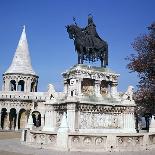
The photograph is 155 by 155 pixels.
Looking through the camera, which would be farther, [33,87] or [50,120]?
[33,87]

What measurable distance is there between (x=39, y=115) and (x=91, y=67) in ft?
138

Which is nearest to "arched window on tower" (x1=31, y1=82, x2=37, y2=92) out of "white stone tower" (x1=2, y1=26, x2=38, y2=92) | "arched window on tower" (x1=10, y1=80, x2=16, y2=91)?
"white stone tower" (x1=2, y1=26, x2=38, y2=92)

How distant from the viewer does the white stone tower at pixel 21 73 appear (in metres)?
58.3

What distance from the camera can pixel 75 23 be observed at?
19.4 metres

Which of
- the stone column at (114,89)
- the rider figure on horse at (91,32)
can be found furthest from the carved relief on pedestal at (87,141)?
the rider figure on horse at (91,32)

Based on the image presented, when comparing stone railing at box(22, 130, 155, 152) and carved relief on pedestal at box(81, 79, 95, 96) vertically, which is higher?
carved relief on pedestal at box(81, 79, 95, 96)

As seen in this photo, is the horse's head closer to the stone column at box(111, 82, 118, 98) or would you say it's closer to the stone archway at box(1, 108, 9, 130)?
the stone column at box(111, 82, 118, 98)

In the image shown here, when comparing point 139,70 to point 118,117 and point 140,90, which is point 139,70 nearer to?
point 140,90

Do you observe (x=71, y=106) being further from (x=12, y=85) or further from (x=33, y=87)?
(x=12, y=85)

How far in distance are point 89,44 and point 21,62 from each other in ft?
138

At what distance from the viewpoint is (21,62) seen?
2340 inches

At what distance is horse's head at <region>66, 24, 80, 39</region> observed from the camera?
62.6 ft

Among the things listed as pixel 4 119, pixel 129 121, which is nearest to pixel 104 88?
pixel 129 121

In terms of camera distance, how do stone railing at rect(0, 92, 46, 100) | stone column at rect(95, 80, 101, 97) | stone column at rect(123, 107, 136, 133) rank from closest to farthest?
stone column at rect(123, 107, 136, 133) → stone column at rect(95, 80, 101, 97) → stone railing at rect(0, 92, 46, 100)
